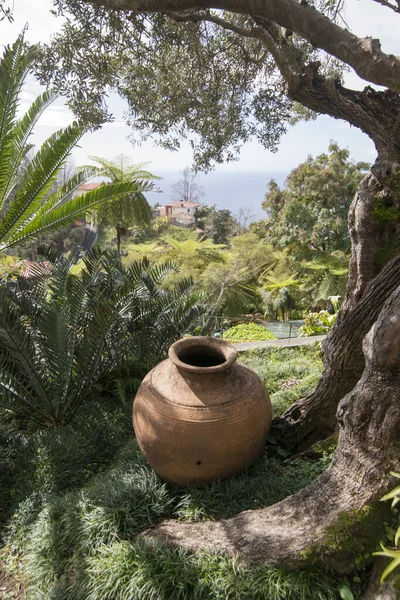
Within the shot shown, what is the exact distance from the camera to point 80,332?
498 centimetres

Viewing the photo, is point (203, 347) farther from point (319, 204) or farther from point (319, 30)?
point (319, 204)

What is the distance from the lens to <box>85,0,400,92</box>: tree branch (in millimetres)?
2488

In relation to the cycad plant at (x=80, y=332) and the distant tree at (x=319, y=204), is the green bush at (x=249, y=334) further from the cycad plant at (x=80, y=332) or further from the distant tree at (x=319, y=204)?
the distant tree at (x=319, y=204)

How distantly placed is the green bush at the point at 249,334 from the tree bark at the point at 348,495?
5648 mm

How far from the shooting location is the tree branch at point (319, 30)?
2488 mm

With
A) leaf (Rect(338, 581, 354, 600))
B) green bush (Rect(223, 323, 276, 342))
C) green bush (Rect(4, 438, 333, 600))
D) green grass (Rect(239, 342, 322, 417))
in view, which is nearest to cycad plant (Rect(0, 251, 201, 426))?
green grass (Rect(239, 342, 322, 417))

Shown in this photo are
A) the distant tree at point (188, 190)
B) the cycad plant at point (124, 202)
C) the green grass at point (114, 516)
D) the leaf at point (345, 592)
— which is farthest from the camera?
the distant tree at point (188, 190)

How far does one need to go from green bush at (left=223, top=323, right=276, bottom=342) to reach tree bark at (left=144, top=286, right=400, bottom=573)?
5.65 meters

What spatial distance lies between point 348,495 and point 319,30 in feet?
9.05

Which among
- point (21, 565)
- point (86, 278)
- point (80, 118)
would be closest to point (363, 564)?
point (21, 565)

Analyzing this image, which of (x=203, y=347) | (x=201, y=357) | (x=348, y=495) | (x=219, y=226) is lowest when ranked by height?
(x=348, y=495)

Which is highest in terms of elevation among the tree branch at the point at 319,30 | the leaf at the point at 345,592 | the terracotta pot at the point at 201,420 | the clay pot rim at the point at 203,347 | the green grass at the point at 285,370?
the tree branch at the point at 319,30

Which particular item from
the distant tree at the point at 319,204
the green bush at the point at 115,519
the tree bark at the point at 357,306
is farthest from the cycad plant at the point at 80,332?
the distant tree at the point at 319,204

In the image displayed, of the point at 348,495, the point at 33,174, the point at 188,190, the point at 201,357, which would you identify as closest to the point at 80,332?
the point at 33,174
